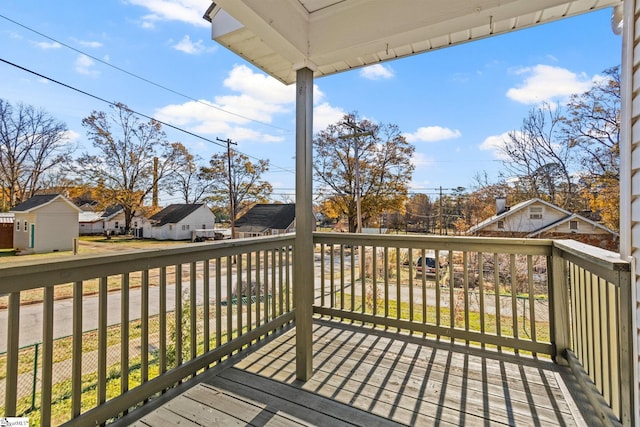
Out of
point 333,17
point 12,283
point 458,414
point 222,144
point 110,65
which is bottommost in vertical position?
point 458,414

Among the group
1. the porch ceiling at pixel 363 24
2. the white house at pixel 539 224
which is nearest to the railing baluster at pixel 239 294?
the porch ceiling at pixel 363 24

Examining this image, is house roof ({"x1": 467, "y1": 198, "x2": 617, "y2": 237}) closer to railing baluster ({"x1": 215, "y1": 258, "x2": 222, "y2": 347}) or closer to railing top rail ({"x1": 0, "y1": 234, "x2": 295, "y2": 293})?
railing baluster ({"x1": 215, "y1": 258, "x2": 222, "y2": 347})

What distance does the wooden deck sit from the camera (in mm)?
1620

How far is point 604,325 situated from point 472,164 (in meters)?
6.46

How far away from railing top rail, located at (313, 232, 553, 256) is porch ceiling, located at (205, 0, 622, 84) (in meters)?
1.49

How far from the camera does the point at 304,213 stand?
2.05m

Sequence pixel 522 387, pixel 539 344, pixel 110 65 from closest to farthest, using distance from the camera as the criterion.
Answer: pixel 522 387 → pixel 110 65 → pixel 539 344

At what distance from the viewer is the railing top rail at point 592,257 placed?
1.22 metres

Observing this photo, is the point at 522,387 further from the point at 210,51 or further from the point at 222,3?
the point at 210,51

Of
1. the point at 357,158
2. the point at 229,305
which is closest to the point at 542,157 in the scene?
the point at 357,158

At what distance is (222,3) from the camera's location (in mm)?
1450

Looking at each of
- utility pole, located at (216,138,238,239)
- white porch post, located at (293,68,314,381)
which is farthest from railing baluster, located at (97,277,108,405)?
utility pole, located at (216,138,238,239)

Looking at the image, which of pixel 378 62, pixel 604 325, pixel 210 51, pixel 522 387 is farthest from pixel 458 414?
pixel 210 51

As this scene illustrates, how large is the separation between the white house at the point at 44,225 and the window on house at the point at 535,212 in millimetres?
6749
